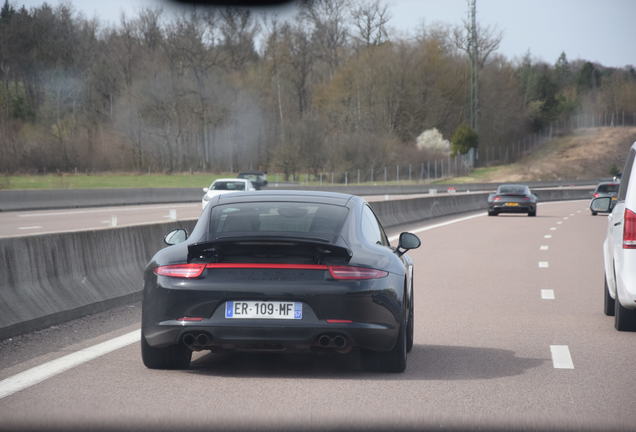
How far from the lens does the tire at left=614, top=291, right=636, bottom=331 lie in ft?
35.2

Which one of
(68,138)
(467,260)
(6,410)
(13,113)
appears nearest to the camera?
(6,410)

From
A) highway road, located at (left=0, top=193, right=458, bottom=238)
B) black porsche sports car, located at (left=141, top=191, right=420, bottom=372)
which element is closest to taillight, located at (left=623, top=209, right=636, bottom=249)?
black porsche sports car, located at (left=141, top=191, right=420, bottom=372)

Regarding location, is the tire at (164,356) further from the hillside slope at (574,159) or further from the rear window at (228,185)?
the hillside slope at (574,159)

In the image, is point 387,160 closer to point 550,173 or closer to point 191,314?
point 550,173

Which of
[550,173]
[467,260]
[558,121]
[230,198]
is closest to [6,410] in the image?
[230,198]

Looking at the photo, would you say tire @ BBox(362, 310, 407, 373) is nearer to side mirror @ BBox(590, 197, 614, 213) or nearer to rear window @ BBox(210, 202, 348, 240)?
rear window @ BBox(210, 202, 348, 240)

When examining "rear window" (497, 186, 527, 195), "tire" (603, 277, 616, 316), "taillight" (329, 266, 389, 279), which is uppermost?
"taillight" (329, 266, 389, 279)

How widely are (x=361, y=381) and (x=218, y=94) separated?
95.3m

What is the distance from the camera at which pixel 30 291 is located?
34.5 ft

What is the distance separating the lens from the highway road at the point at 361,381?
6.54 meters

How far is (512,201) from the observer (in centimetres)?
4419

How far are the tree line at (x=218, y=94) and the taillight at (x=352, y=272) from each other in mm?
68221

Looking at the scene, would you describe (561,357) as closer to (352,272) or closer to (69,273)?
(352,272)

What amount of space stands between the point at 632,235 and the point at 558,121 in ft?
558
